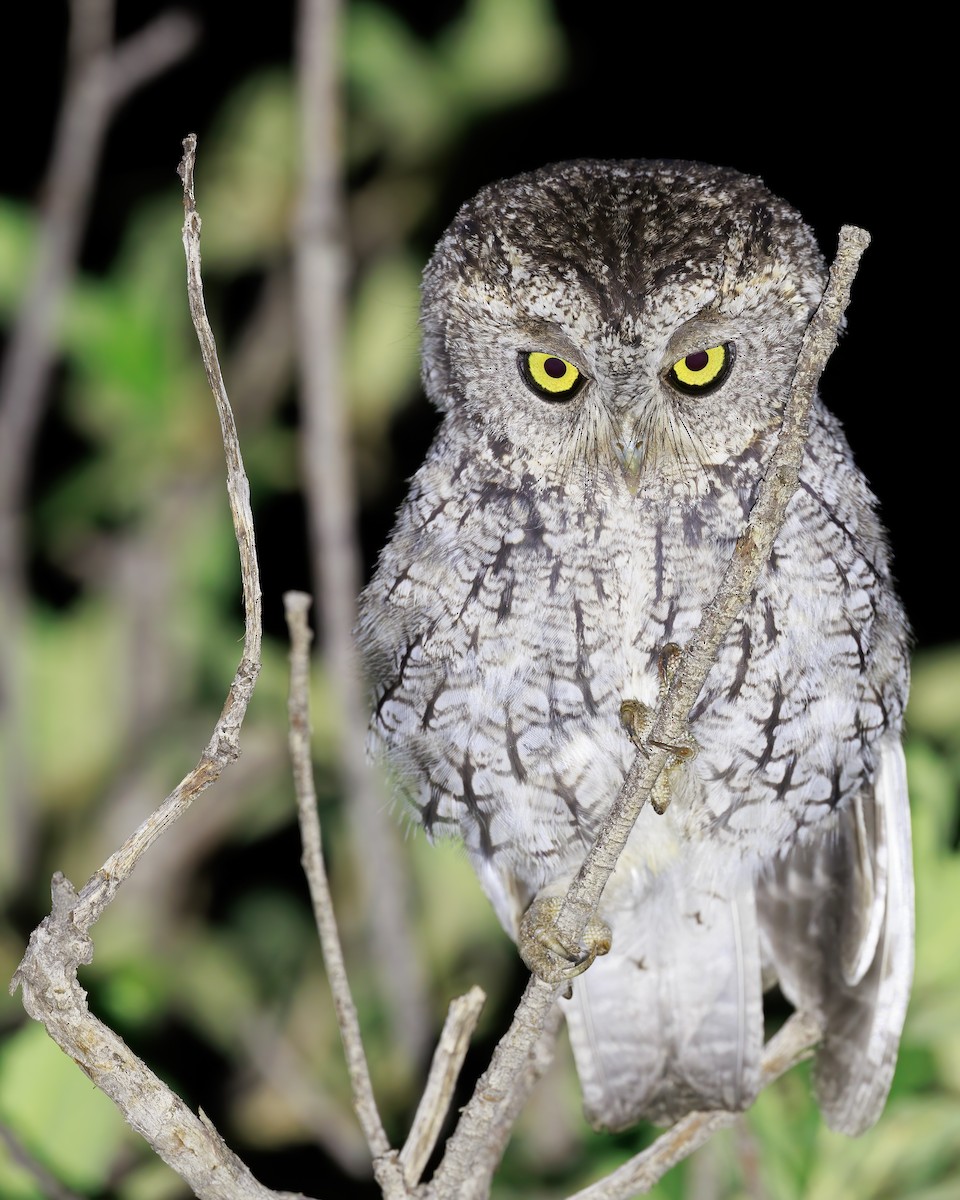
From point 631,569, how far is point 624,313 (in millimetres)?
305

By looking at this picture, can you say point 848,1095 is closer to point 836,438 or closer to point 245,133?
point 836,438

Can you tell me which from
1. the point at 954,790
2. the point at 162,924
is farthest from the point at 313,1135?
the point at 954,790

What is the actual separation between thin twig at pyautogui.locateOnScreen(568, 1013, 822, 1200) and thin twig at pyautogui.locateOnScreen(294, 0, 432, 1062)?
570 millimetres

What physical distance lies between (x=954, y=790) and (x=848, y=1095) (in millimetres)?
449

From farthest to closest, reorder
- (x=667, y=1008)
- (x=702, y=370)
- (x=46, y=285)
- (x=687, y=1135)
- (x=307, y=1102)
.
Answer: (x=46, y=285)
(x=307, y=1102)
(x=667, y=1008)
(x=687, y=1135)
(x=702, y=370)

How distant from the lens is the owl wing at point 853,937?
182 cm

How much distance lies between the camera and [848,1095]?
182cm

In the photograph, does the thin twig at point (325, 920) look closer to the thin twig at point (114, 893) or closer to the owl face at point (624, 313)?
the thin twig at point (114, 893)

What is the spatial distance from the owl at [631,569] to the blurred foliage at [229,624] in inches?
23.6

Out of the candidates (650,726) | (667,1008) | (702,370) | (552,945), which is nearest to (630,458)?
(702,370)

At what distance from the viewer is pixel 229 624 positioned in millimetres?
2605

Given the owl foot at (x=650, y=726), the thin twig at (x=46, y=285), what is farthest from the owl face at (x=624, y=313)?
the thin twig at (x=46, y=285)

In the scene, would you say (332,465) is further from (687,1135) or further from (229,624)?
(687,1135)

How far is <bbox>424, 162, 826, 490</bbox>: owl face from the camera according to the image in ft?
4.42
